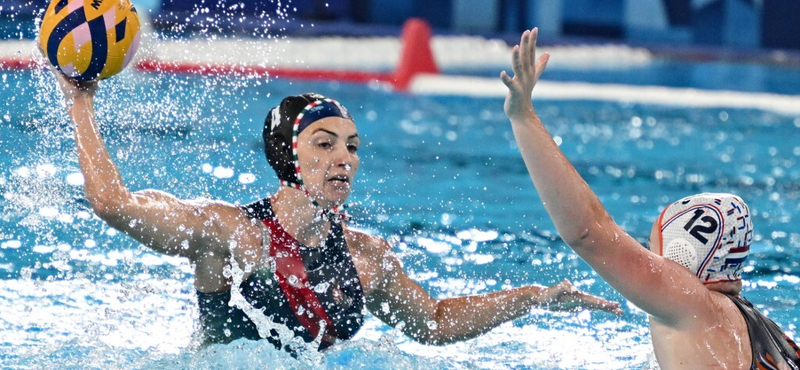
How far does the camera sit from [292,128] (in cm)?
275

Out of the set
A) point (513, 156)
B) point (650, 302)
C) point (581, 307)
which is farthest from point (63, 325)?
point (513, 156)

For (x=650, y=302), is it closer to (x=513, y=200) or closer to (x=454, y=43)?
(x=513, y=200)

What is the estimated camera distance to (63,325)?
3.61 m

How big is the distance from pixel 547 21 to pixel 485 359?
29.4ft

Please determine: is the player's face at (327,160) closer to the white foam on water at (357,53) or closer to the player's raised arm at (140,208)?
the player's raised arm at (140,208)

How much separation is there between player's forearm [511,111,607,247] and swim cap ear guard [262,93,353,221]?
2.56ft

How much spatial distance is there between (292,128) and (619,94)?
7.10 meters

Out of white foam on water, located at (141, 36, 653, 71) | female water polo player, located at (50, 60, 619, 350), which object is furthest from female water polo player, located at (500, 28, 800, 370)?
white foam on water, located at (141, 36, 653, 71)

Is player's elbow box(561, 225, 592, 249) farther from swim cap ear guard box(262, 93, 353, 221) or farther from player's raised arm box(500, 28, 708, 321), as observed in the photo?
swim cap ear guard box(262, 93, 353, 221)

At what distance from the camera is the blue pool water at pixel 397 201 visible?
353cm

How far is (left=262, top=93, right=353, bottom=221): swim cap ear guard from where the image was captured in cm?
274

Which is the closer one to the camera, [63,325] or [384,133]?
[63,325]

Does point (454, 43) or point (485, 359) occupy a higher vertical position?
point (454, 43)

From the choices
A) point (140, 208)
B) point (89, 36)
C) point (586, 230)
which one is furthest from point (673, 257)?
point (89, 36)
